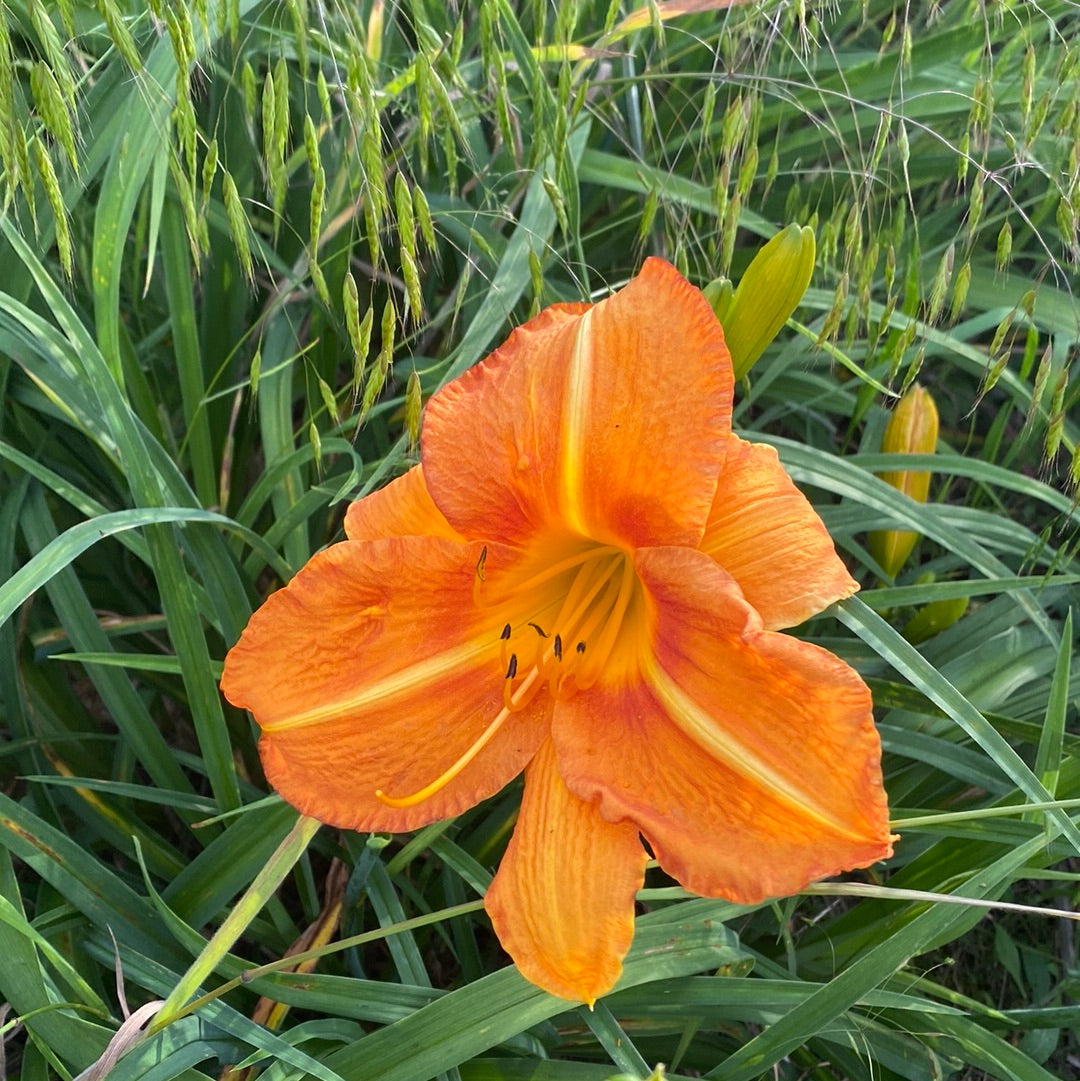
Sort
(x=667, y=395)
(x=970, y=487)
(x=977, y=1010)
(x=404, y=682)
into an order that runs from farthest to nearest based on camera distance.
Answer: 1. (x=970, y=487)
2. (x=977, y=1010)
3. (x=404, y=682)
4. (x=667, y=395)

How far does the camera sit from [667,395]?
90 centimetres

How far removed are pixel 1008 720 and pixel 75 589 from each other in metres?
1.15

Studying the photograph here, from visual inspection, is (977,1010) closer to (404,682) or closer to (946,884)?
(946,884)

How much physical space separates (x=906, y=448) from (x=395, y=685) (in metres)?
0.78

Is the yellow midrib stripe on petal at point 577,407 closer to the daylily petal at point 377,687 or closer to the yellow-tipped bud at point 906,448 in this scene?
the daylily petal at point 377,687

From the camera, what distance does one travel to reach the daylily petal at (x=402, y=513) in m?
1.04

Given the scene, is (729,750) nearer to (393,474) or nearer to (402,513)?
(402,513)

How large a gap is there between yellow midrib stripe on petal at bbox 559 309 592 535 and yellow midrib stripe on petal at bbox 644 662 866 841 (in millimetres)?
197

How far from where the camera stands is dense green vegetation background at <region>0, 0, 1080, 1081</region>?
0.99m

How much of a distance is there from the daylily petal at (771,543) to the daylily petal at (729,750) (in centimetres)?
7

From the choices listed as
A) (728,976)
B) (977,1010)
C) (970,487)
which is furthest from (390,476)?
(970,487)

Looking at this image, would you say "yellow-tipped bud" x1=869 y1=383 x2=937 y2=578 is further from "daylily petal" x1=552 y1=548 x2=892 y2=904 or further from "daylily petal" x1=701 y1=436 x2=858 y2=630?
"daylily petal" x1=552 y1=548 x2=892 y2=904

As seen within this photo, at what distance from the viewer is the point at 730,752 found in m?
0.88

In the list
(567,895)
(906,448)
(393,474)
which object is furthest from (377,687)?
(906,448)
